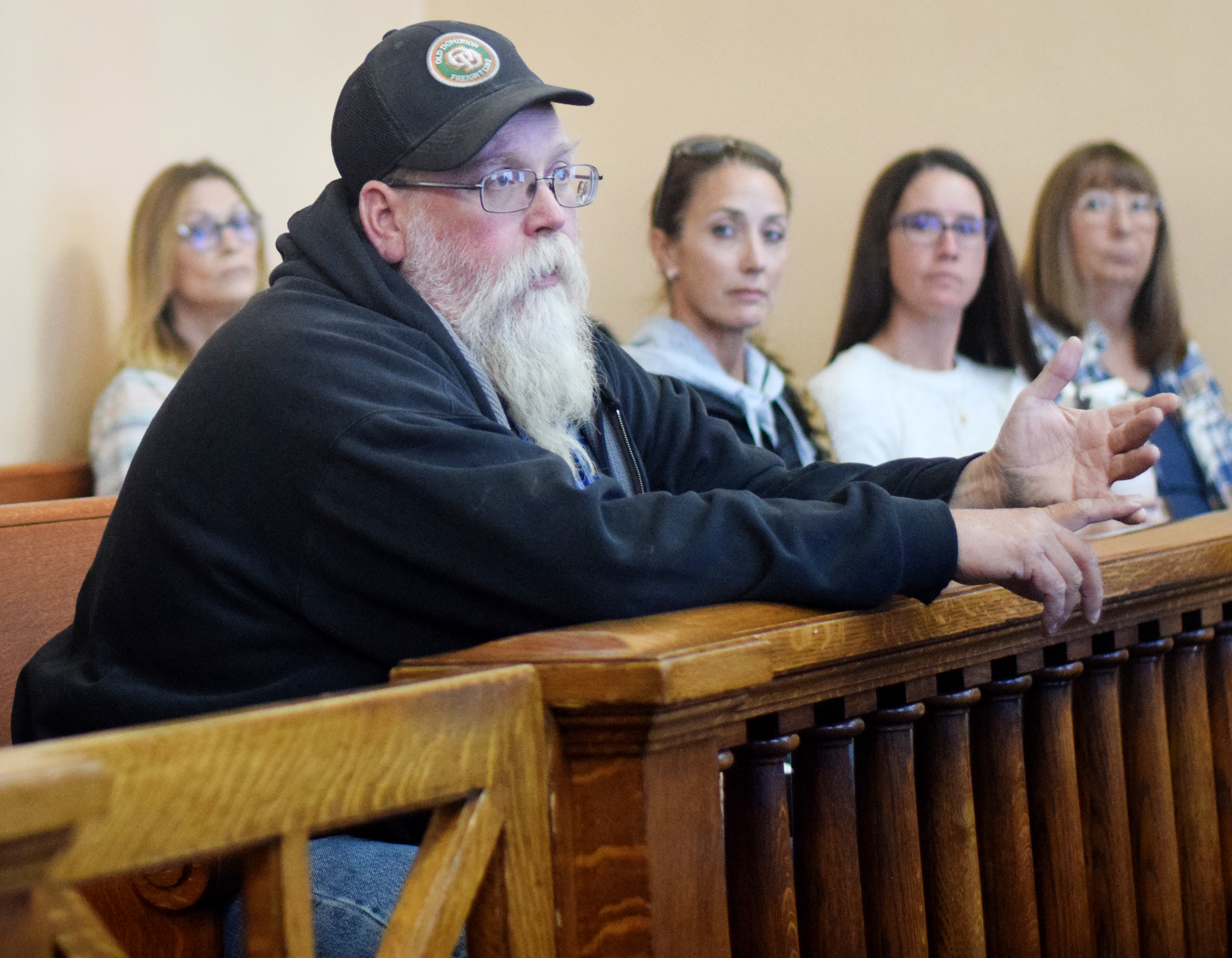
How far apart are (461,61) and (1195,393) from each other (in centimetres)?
319

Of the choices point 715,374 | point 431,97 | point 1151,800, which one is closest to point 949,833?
point 1151,800

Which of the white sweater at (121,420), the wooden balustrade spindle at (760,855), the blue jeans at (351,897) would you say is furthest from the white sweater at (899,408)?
the wooden balustrade spindle at (760,855)

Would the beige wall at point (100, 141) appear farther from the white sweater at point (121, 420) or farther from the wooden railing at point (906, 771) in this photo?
the wooden railing at point (906, 771)

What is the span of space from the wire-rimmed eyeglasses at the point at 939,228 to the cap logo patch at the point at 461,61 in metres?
→ 2.40

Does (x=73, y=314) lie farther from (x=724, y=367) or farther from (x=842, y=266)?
(x=842, y=266)

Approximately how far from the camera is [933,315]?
391 centimetres

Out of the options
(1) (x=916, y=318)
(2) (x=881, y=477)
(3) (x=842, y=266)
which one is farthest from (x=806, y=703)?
(3) (x=842, y=266)

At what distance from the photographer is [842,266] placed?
5.07 m

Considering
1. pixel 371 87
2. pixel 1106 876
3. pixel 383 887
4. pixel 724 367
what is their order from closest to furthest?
pixel 383 887
pixel 1106 876
pixel 371 87
pixel 724 367

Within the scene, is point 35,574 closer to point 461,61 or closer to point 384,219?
point 384,219

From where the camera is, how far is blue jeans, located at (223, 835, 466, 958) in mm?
1231

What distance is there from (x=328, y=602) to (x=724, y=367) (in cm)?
248

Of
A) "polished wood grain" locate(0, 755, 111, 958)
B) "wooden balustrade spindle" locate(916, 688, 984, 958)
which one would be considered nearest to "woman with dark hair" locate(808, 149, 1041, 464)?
"wooden balustrade spindle" locate(916, 688, 984, 958)

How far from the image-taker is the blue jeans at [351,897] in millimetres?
1231
